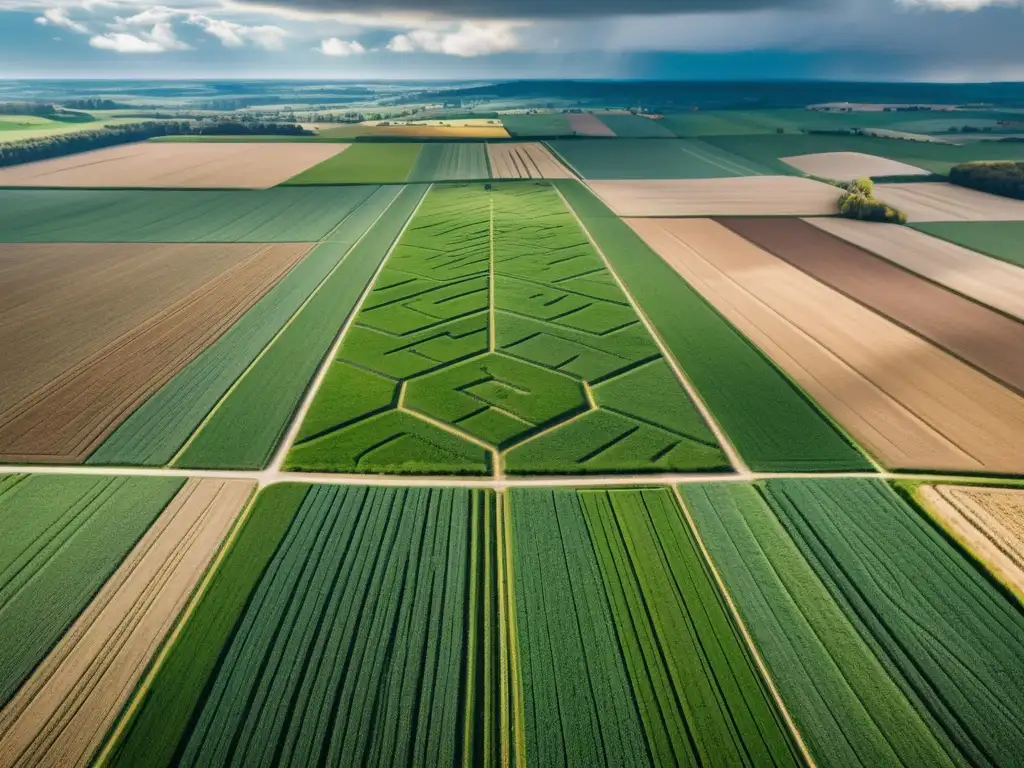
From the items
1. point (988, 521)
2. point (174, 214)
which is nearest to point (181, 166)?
point (174, 214)

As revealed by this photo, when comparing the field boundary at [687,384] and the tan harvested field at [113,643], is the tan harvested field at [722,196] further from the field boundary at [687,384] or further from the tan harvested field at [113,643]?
the tan harvested field at [113,643]

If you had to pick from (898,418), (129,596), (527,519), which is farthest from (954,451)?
(129,596)

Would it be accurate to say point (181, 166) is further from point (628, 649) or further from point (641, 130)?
point (628, 649)

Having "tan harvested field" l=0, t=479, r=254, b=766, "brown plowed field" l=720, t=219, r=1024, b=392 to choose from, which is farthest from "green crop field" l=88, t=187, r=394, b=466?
"brown plowed field" l=720, t=219, r=1024, b=392

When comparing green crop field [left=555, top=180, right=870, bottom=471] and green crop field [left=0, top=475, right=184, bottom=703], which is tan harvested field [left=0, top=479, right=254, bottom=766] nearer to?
green crop field [left=0, top=475, right=184, bottom=703]

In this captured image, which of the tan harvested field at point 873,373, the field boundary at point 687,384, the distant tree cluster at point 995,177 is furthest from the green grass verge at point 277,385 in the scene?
the distant tree cluster at point 995,177

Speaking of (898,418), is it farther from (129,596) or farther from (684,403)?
(129,596)
